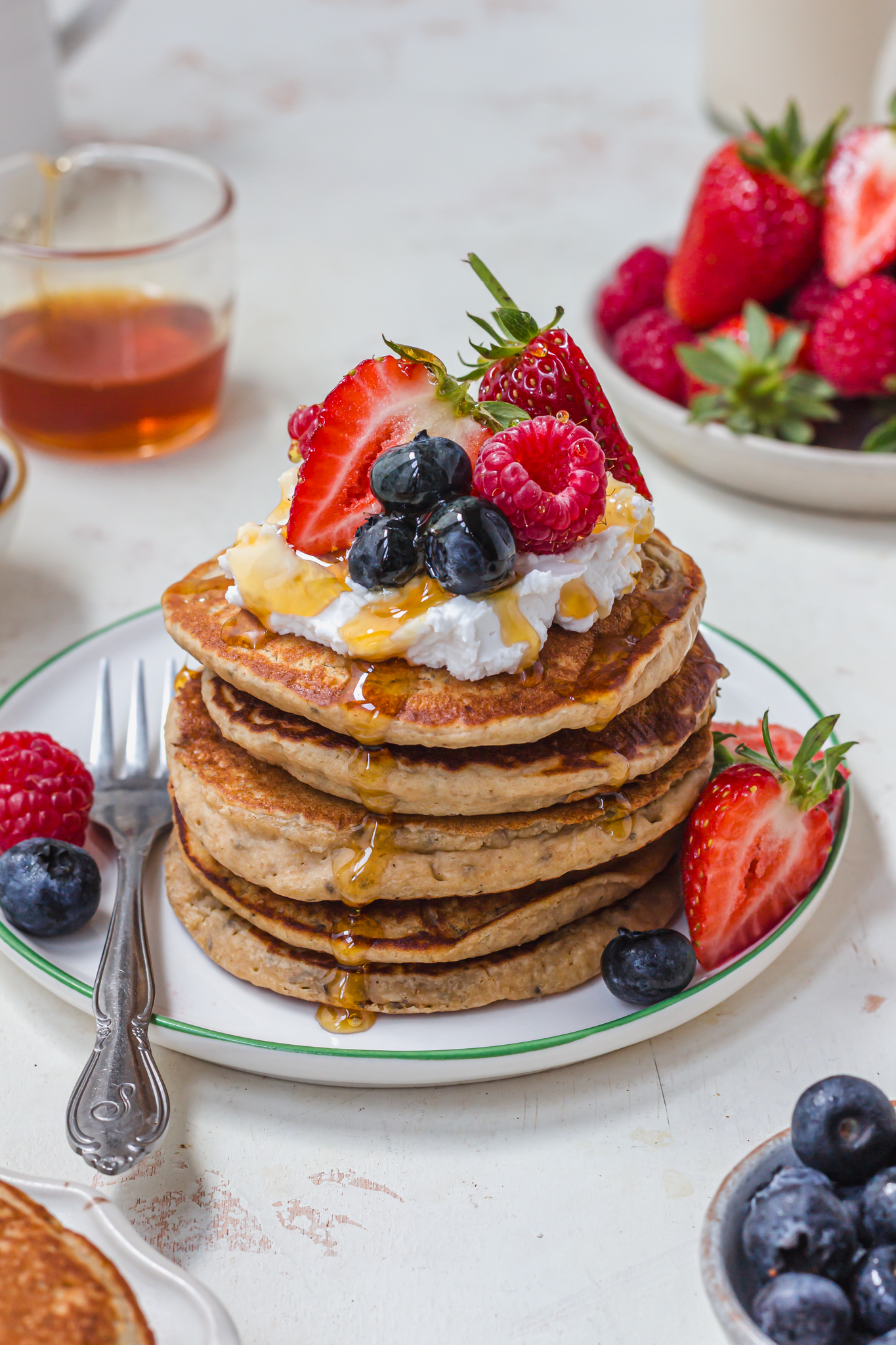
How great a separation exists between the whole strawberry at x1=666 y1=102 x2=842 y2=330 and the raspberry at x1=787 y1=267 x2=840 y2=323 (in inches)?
1.8

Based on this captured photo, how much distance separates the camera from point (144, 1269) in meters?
1.32

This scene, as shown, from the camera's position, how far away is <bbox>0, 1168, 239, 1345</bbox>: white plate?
1.27m

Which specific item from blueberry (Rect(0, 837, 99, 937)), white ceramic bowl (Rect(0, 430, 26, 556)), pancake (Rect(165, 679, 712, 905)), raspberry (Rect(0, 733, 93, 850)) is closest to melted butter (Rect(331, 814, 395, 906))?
pancake (Rect(165, 679, 712, 905))

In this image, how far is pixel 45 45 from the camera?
12.7 ft

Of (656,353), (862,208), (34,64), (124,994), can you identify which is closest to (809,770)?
(124,994)

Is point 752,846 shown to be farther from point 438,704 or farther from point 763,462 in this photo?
point 763,462

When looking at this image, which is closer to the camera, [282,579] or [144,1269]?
[144,1269]

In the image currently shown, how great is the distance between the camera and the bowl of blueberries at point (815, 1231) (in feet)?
4.16

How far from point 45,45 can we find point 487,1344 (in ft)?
12.3

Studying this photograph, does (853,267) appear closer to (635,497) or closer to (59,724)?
(635,497)

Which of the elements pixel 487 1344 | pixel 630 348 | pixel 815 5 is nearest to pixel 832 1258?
pixel 487 1344

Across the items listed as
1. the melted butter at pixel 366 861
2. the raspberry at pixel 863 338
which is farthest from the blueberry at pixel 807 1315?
the raspberry at pixel 863 338

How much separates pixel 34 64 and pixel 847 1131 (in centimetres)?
372

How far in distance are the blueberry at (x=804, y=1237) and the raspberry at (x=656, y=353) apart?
82.0 inches
